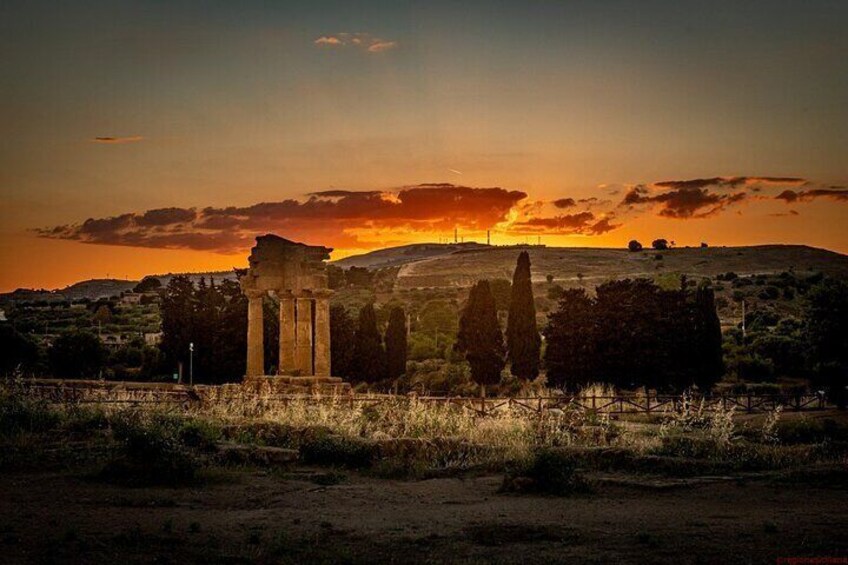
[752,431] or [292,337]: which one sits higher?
[292,337]

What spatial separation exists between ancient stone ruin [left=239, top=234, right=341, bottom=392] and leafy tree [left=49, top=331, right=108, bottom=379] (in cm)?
2544

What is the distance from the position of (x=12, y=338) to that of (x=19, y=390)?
3322 cm

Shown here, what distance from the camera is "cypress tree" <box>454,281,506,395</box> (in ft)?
180

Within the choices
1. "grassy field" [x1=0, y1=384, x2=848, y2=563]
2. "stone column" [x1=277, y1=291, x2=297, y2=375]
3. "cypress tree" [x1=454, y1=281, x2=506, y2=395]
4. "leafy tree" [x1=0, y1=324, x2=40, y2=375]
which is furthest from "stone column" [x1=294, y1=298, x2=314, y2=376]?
→ "leafy tree" [x1=0, y1=324, x2=40, y2=375]

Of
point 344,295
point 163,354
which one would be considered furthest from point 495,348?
point 344,295

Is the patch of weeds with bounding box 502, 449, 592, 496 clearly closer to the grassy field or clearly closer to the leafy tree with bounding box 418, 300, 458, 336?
the grassy field

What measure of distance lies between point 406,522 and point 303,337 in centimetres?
2101

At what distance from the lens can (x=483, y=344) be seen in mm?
54719

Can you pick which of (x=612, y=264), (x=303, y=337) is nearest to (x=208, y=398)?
(x=303, y=337)

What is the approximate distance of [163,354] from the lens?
57875 mm

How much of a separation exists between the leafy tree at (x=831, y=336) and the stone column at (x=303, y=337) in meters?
20.2

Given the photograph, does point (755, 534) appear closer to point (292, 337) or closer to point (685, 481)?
point (685, 481)

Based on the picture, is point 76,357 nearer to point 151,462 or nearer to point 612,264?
point 151,462

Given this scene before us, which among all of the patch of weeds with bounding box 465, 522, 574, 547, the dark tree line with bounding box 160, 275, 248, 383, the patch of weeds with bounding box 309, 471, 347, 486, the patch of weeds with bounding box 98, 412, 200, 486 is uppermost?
the dark tree line with bounding box 160, 275, 248, 383
